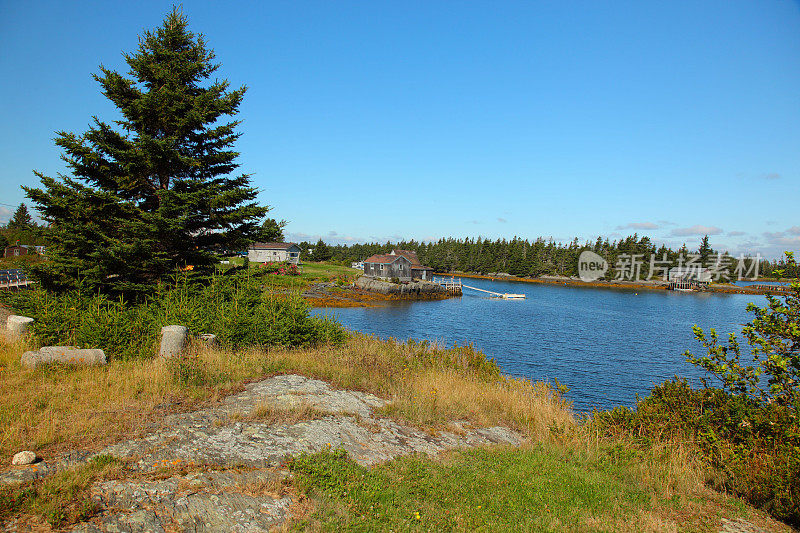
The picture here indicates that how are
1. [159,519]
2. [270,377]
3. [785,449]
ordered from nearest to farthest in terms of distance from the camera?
[159,519] < [785,449] < [270,377]

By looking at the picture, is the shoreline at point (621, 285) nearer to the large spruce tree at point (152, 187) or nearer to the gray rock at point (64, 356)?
the large spruce tree at point (152, 187)

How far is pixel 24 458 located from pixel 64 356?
15.7 feet

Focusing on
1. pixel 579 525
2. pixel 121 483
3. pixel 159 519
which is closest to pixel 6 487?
pixel 121 483

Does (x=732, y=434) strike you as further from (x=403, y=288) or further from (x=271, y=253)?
(x=271, y=253)

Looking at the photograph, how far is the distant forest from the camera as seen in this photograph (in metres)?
120

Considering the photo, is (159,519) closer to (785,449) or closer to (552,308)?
(785,449)

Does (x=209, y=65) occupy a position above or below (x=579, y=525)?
above

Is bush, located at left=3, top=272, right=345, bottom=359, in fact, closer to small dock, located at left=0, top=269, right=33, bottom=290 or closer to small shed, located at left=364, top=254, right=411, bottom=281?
small dock, located at left=0, top=269, right=33, bottom=290

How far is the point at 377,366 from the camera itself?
1221cm

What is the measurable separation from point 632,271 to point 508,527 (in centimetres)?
13097

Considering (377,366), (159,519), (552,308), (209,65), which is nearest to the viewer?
(159,519)

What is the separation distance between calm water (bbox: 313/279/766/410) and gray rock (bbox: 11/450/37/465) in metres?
18.3

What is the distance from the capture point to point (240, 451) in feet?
19.7

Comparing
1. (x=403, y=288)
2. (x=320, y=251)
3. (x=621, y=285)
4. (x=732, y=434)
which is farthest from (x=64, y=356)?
(x=621, y=285)
